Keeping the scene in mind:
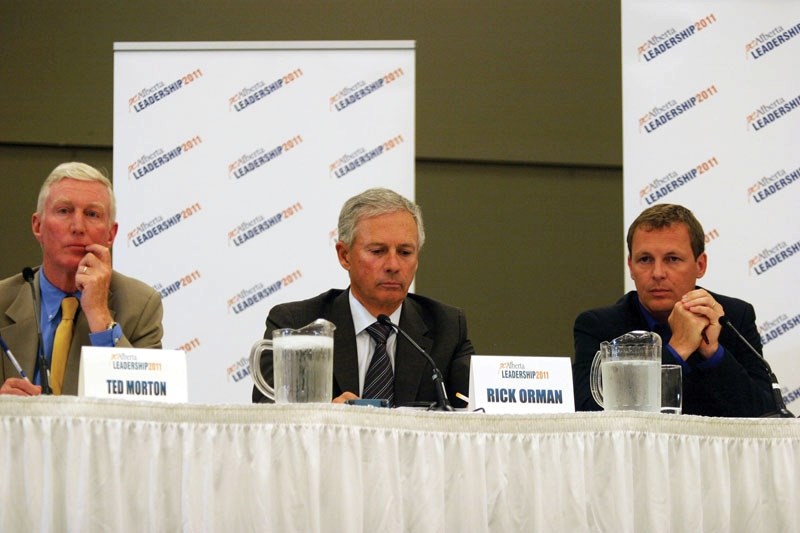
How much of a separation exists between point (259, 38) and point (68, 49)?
100 cm

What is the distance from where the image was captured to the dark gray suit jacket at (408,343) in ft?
9.63

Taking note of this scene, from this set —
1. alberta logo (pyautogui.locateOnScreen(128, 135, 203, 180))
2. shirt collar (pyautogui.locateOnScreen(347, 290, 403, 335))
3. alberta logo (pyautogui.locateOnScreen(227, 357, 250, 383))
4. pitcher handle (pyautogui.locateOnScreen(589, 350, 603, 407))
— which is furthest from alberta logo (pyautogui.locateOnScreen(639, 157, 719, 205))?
pitcher handle (pyautogui.locateOnScreen(589, 350, 603, 407))

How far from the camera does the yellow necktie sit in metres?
2.85

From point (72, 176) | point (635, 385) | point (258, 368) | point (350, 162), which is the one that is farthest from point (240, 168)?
point (635, 385)

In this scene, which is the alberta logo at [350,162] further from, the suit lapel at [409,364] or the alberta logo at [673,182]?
the suit lapel at [409,364]

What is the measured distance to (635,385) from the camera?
220 cm

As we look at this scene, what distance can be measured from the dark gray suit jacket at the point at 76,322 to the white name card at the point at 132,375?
669 millimetres

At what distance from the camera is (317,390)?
2072 mm

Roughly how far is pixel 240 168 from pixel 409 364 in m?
1.94

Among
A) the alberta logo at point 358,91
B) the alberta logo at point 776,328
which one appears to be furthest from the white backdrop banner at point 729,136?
the alberta logo at point 358,91

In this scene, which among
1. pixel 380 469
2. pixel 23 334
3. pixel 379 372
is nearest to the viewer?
pixel 380 469

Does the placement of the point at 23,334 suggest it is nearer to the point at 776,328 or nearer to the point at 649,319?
the point at 649,319

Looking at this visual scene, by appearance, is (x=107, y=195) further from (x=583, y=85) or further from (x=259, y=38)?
(x=583, y=85)

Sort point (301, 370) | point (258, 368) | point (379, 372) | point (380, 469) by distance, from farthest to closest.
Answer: point (379, 372) < point (258, 368) < point (301, 370) < point (380, 469)
